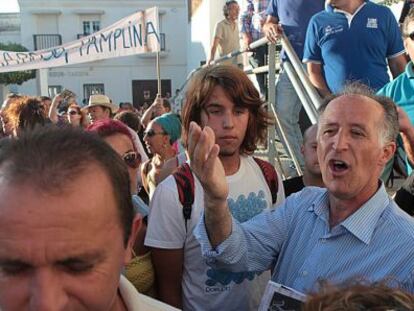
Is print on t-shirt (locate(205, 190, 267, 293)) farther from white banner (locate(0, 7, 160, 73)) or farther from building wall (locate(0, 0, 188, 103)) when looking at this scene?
building wall (locate(0, 0, 188, 103))

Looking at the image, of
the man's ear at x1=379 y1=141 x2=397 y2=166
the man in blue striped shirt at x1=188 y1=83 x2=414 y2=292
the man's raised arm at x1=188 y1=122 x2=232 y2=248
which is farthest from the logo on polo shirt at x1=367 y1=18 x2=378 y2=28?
the man's raised arm at x1=188 y1=122 x2=232 y2=248

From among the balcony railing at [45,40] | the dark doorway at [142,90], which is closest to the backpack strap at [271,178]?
the dark doorway at [142,90]

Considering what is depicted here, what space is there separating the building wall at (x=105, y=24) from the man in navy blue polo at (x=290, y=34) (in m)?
31.1

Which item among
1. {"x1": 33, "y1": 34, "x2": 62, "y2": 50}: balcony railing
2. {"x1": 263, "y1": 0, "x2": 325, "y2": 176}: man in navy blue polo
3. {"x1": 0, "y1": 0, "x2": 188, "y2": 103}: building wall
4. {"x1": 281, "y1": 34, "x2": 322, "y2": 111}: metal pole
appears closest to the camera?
{"x1": 281, "y1": 34, "x2": 322, "y2": 111}: metal pole

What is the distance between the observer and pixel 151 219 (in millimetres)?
2074

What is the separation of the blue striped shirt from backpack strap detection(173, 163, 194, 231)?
0.23 metres

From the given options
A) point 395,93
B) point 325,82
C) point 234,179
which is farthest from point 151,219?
point 325,82

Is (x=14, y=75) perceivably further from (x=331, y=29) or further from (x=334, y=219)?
(x=334, y=219)

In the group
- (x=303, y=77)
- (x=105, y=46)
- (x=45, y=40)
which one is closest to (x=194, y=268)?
(x=303, y=77)

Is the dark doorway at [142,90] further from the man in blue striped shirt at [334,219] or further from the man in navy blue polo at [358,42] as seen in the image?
the man in blue striped shirt at [334,219]

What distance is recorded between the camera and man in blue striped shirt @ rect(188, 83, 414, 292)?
5.34ft

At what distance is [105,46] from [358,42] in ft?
23.7

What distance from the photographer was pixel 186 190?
6.82 ft

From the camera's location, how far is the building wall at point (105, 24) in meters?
35.1
